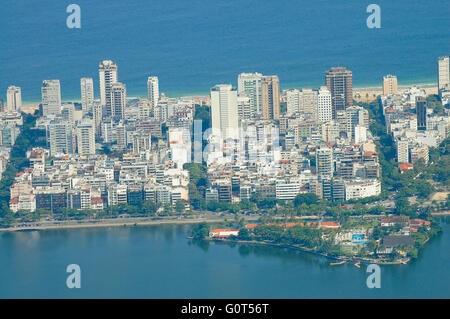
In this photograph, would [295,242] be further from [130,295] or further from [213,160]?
[213,160]

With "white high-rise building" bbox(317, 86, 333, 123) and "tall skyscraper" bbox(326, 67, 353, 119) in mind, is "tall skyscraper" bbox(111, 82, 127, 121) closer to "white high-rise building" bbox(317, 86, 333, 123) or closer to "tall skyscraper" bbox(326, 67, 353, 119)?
"white high-rise building" bbox(317, 86, 333, 123)

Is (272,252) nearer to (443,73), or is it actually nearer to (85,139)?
(85,139)

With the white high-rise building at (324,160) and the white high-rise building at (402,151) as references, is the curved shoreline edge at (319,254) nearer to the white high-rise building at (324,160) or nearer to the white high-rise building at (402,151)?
the white high-rise building at (324,160)

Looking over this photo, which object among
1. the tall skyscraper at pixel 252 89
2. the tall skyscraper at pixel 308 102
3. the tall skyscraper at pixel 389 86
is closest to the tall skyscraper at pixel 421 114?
the tall skyscraper at pixel 308 102

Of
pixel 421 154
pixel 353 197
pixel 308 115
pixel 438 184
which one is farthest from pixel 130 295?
pixel 308 115

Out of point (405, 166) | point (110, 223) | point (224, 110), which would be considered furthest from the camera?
point (224, 110)

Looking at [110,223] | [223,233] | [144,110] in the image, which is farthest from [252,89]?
[223,233]
